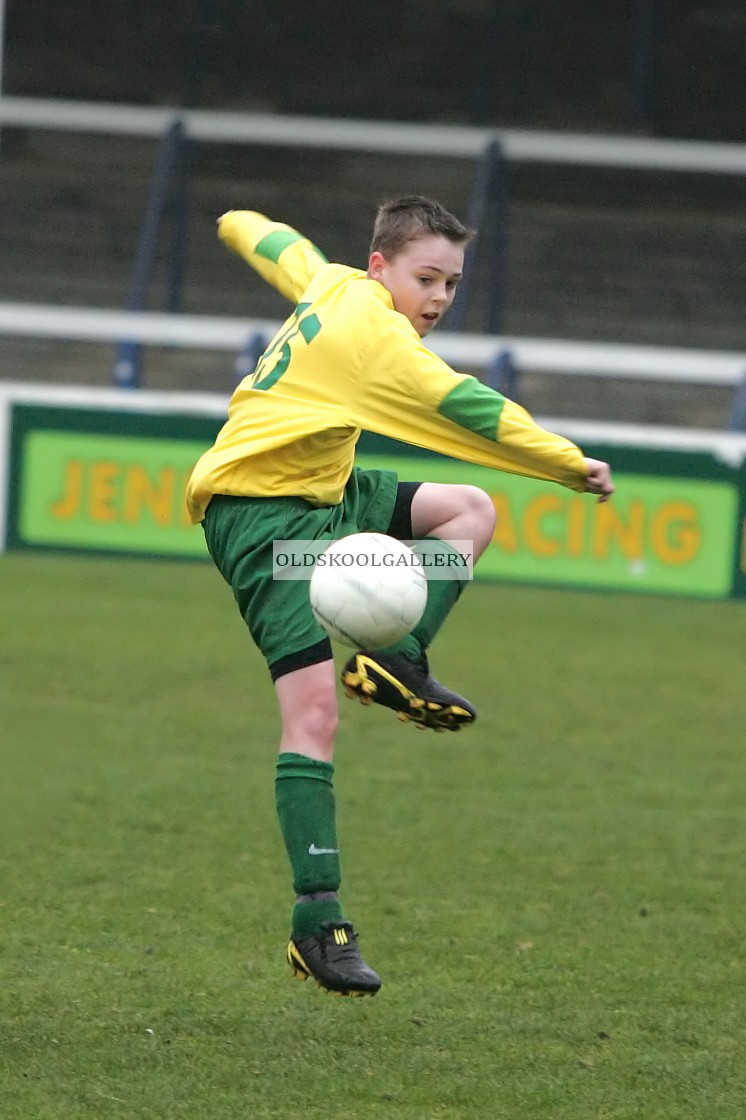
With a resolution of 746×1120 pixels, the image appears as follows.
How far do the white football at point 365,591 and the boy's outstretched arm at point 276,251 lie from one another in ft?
3.22

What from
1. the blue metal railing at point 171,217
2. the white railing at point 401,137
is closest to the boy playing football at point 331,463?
the blue metal railing at point 171,217

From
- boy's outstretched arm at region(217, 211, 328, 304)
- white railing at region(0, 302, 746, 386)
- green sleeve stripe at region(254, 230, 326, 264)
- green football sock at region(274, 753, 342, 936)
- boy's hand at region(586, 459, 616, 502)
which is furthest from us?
white railing at region(0, 302, 746, 386)

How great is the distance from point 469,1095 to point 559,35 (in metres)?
18.7

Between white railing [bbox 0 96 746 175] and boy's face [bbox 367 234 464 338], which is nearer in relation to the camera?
boy's face [bbox 367 234 464 338]

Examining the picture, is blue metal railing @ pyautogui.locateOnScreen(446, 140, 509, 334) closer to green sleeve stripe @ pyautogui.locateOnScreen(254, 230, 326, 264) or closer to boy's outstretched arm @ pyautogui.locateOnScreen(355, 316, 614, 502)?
green sleeve stripe @ pyautogui.locateOnScreen(254, 230, 326, 264)

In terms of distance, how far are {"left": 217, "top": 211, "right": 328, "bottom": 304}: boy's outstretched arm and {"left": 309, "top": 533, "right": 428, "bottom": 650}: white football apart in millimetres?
981

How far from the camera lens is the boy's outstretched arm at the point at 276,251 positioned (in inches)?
197

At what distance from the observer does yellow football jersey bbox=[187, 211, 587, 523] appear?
4.14 meters

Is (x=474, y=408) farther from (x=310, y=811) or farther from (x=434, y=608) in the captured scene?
(x=310, y=811)

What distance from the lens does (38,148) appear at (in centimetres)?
2080

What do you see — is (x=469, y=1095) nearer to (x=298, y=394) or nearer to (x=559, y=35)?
(x=298, y=394)

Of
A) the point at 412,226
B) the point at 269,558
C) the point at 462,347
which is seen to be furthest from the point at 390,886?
the point at 462,347

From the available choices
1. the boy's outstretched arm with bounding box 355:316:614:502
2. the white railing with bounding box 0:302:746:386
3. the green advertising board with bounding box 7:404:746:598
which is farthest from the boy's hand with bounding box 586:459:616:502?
the white railing with bounding box 0:302:746:386

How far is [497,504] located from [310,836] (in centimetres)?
744
